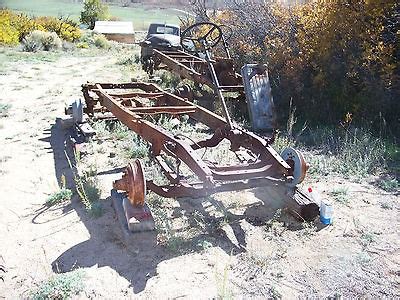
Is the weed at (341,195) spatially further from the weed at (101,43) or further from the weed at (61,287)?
the weed at (101,43)

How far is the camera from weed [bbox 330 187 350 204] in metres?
5.12

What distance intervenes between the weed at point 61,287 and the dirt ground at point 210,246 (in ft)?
0.27

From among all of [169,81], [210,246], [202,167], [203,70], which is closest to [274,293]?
[210,246]

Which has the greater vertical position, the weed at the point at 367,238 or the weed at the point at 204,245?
the weed at the point at 367,238

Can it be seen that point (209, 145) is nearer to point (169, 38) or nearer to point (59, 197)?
point (59, 197)

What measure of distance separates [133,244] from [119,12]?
35.7 m

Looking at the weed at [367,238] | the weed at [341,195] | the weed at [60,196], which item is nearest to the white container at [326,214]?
the weed at [367,238]

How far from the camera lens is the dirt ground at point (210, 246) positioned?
11.8 feet

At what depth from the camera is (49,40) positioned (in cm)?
1938

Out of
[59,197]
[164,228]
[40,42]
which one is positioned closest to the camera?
[164,228]

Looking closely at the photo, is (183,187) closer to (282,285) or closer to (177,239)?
(177,239)

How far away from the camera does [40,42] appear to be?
1895 centimetres

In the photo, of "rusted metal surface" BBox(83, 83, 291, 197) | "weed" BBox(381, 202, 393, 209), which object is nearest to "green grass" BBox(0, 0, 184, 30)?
"rusted metal surface" BBox(83, 83, 291, 197)

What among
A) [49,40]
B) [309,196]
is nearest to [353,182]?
[309,196]
